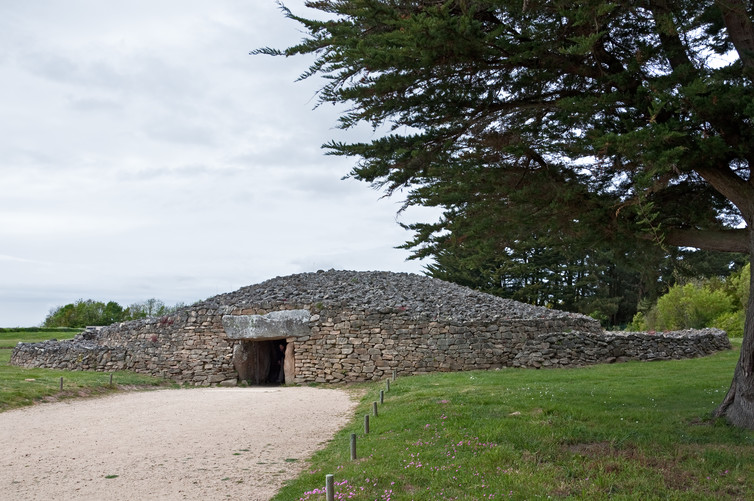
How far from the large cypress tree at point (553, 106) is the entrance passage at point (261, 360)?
12016 millimetres

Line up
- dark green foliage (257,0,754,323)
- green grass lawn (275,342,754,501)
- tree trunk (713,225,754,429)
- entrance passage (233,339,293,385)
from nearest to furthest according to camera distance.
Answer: green grass lawn (275,342,754,501) → dark green foliage (257,0,754,323) → tree trunk (713,225,754,429) → entrance passage (233,339,293,385)

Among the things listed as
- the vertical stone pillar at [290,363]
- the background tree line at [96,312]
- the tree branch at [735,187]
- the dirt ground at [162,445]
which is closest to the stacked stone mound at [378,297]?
the vertical stone pillar at [290,363]

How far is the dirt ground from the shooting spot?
6.80 metres

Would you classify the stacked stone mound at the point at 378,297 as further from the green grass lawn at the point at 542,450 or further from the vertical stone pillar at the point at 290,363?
the green grass lawn at the point at 542,450

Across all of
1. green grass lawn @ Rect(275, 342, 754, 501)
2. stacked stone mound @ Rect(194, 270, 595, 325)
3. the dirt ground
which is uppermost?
stacked stone mound @ Rect(194, 270, 595, 325)

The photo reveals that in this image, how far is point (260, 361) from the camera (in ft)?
66.9

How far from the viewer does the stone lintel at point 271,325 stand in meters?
18.6

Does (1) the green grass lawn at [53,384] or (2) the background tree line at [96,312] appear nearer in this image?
(1) the green grass lawn at [53,384]

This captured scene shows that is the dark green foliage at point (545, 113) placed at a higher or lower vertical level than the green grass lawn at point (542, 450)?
higher

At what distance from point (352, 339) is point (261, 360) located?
422 cm

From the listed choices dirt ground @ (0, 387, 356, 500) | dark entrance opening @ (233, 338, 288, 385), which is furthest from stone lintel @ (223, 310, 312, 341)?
dirt ground @ (0, 387, 356, 500)

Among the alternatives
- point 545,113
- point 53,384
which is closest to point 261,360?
point 53,384

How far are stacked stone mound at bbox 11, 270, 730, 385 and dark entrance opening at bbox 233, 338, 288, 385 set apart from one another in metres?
0.07

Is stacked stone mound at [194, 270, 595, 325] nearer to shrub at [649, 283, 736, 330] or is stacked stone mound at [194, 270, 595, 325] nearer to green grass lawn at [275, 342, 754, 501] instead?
green grass lawn at [275, 342, 754, 501]
